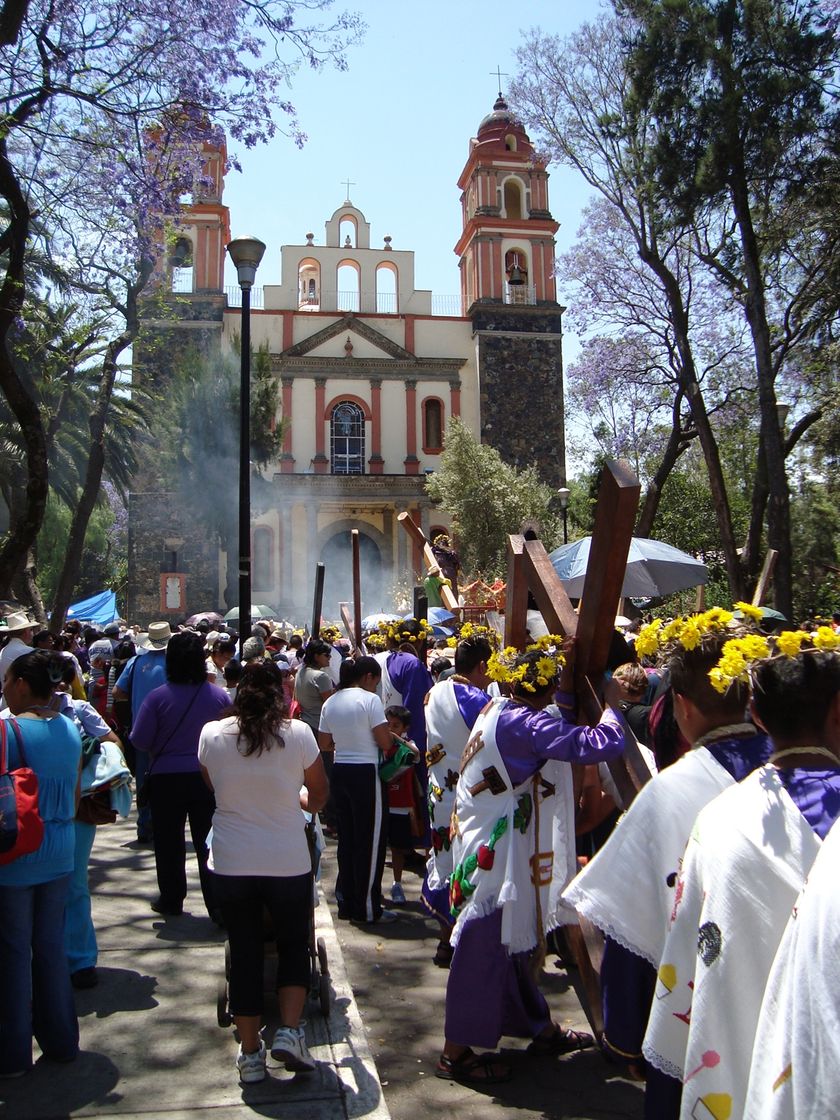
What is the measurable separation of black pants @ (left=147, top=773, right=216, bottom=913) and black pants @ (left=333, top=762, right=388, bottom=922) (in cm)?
83

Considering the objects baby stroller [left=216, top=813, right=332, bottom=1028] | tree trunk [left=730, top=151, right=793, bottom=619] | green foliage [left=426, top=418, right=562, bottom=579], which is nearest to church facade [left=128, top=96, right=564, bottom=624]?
green foliage [left=426, top=418, right=562, bottom=579]

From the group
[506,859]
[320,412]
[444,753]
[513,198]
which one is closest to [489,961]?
[506,859]

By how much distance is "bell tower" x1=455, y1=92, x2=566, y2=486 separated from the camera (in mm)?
37969

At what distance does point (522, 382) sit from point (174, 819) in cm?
3341

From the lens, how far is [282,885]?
4.09 m

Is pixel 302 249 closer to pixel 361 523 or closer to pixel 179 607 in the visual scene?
pixel 361 523

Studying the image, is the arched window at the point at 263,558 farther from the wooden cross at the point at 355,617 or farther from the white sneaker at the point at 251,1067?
the white sneaker at the point at 251,1067

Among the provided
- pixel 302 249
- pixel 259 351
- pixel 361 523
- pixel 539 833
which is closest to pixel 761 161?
pixel 539 833

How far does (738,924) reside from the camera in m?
2.08

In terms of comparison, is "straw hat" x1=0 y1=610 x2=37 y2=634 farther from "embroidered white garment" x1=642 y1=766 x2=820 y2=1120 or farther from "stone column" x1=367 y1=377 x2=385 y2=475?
"stone column" x1=367 y1=377 x2=385 y2=475

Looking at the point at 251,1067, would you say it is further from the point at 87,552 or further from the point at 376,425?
the point at 87,552

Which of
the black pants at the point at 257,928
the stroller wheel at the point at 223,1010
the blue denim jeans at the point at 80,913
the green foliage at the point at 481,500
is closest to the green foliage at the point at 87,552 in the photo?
the green foliage at the point at 481,500

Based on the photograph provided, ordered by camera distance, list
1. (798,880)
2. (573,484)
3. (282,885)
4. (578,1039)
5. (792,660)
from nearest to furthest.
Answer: (798,880), (792,660), (282,885), (578,1039), (573,484)

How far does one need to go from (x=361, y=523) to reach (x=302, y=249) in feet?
36.9
